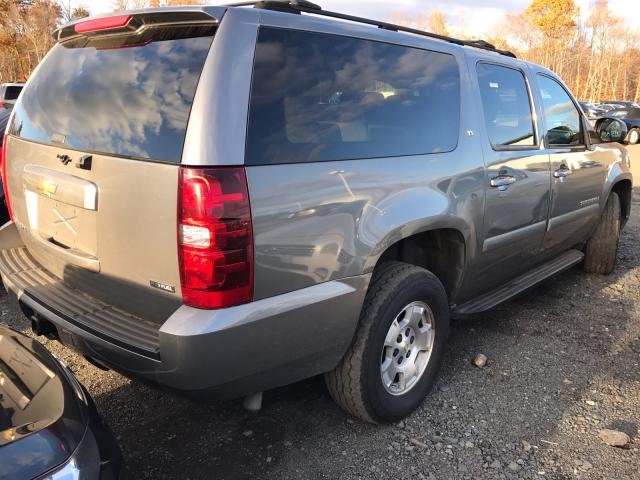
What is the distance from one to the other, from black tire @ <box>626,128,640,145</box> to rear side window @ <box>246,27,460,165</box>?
21594 mm

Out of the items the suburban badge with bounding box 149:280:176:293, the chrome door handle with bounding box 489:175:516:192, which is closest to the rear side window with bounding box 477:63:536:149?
the chrome door handle with bounding box 489:175:516:192

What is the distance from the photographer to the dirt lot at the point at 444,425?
2373mm

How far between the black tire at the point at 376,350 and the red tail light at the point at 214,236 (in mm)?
754

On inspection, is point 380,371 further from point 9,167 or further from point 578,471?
point 9,167

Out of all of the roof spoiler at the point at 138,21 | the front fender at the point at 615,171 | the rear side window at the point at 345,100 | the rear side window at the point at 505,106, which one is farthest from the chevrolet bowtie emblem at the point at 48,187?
the front fender at the point at 615,171

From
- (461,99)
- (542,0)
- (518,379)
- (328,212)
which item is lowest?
(518,379)

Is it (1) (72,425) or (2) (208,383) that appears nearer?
(1) (72,425)

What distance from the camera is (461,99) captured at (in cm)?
297

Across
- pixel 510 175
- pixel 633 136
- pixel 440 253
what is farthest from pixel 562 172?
pixel 633 136

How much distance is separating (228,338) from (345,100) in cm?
117

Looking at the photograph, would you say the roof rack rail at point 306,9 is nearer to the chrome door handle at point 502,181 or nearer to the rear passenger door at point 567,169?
the chrome door handle at point 502,181

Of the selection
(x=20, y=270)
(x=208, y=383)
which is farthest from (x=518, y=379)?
(x=20, y=270)

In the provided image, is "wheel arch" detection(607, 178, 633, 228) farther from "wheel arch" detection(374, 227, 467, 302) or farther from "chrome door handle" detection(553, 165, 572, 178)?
"wheel arch" detection(374, 227, 467, 302)

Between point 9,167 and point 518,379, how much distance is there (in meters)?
3.15
